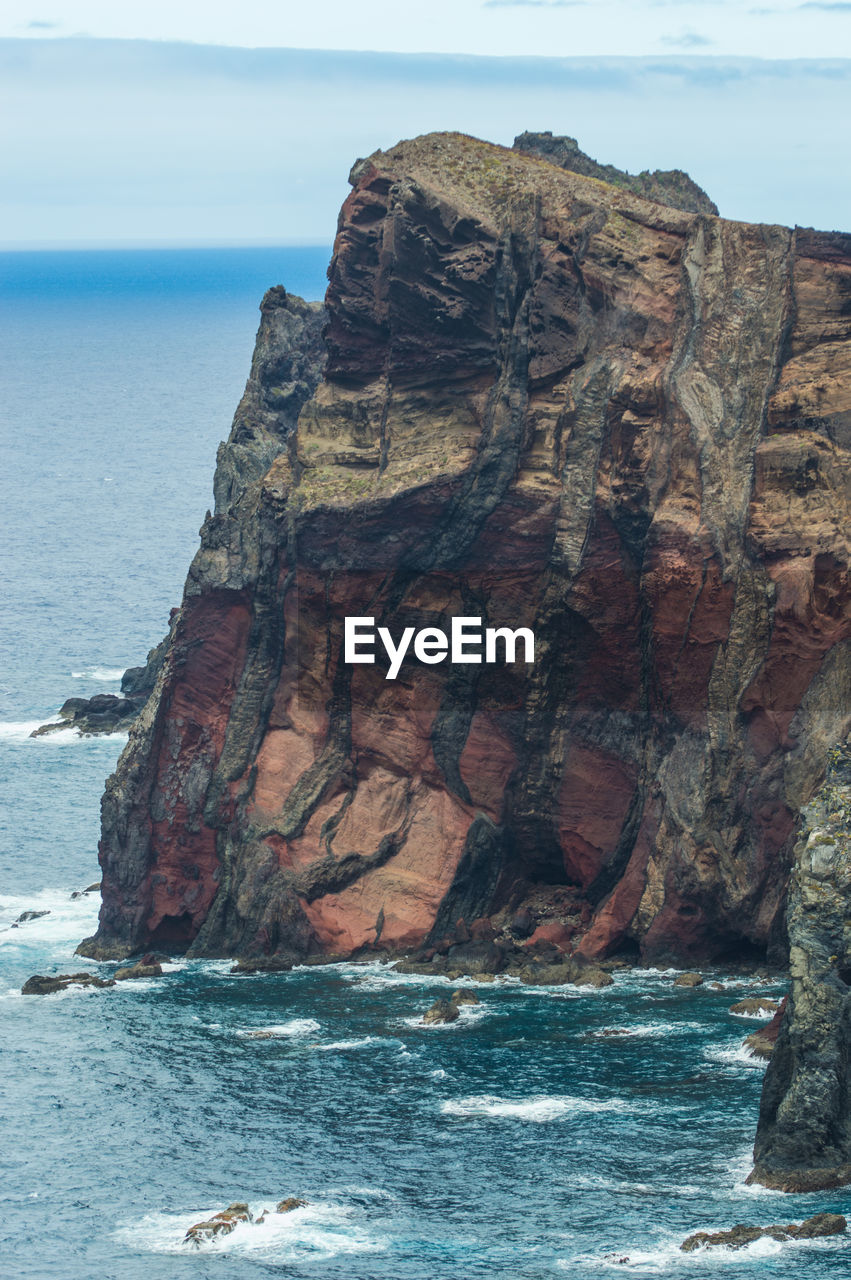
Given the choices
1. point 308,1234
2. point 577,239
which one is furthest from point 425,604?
point 308,1234

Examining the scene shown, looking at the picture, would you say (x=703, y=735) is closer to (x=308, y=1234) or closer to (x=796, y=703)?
(x=796, y=703)

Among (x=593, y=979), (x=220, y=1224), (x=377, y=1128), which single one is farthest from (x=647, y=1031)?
(x=220, y=1224)

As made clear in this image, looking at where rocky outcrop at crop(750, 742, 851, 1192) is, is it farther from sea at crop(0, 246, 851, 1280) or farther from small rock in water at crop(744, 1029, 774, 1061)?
small rock in water at crop(744, 1029, 774, 1061)

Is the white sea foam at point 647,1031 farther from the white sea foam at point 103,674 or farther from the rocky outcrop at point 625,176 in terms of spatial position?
A: the white sea foam at point 103,674

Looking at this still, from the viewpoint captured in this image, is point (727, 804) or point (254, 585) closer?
point (727, 804)

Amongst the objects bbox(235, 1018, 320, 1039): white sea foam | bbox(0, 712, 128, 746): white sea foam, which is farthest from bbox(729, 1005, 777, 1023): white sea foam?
bbox(0, 712, 128, 746): white sea foam

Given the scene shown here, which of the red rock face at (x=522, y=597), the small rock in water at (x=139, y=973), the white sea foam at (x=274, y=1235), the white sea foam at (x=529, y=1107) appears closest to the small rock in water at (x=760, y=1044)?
the white sea foam at (x=529, y=1107)
